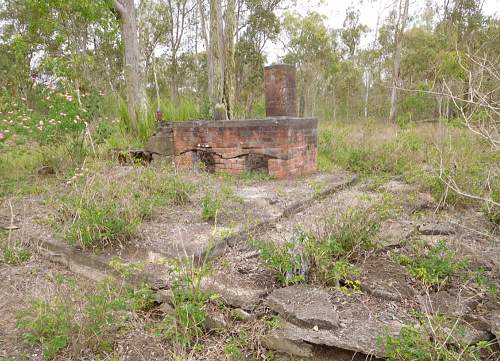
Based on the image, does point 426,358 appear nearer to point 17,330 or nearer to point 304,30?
point 17,330

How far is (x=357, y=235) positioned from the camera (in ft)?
9.32

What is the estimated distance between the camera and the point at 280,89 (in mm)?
5844

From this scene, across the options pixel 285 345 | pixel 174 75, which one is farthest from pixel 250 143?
pixel 174 75

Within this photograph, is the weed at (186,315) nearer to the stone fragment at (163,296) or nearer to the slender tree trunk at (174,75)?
the stone fragment at (163,296)

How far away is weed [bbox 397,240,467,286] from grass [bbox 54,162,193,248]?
2.31 m

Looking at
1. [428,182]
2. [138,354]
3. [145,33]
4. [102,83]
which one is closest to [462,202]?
[428,182]

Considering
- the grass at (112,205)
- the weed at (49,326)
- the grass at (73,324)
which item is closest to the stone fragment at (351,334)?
the grass at (73,324)

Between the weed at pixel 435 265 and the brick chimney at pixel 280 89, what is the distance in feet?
12.0

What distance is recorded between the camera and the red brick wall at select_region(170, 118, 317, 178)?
552cm

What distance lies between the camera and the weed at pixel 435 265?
246cm

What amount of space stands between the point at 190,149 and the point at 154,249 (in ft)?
10.8

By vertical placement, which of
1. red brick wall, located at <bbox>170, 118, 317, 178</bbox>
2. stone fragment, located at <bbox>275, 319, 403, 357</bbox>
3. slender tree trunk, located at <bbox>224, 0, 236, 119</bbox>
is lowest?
stone fragment, located at <bbox>275, 319, 403, 357</bbox>

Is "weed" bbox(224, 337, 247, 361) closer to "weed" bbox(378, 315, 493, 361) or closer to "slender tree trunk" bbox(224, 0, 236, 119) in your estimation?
"weed" bbox(378, 315, 493, 361)

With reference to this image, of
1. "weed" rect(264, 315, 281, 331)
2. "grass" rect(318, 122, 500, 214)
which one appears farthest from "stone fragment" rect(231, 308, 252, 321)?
"grass" rect(318, 122, 500, 214)
